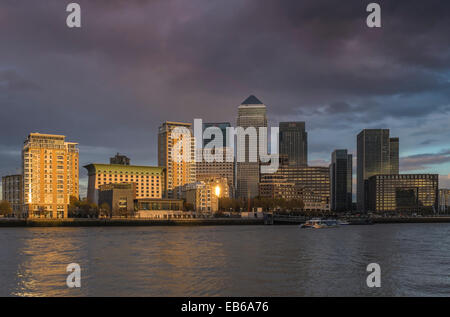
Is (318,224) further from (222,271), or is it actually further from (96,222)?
(222,271)

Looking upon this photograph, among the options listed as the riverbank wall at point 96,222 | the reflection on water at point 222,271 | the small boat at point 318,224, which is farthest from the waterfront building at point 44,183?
the reflection on water at point 222,271

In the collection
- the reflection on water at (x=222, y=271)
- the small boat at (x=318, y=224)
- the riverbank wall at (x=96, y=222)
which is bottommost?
the riverbank wall at (x=96, y=222)

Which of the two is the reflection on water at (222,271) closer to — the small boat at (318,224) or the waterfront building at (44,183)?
the small boat at (318,224)

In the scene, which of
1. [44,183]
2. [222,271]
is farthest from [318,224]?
[44,183]

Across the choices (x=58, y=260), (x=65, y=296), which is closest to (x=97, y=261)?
(x=58, y=260)

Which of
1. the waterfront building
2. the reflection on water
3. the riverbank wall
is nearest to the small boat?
the riverbank wall

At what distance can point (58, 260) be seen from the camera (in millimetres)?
55688

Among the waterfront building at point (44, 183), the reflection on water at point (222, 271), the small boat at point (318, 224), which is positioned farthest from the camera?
the waterfront building at point (44, 183)

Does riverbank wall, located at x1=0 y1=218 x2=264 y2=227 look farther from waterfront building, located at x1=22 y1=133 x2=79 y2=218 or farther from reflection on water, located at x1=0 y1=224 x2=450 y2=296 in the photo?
reflection on water, located at x1=0 y1=224 x2=450 y2=296

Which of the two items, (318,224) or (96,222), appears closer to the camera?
(318,224)

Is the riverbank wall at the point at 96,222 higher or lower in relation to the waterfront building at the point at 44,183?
lower

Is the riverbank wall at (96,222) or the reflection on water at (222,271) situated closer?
the reflection on water at (222,271)

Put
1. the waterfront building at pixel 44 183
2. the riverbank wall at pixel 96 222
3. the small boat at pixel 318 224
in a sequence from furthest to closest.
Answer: the waterfront building at pixel 44 183
the riverbank wall at pixel 96 222
the small boat at pixel 318 224

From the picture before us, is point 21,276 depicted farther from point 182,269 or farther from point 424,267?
point 424,267
